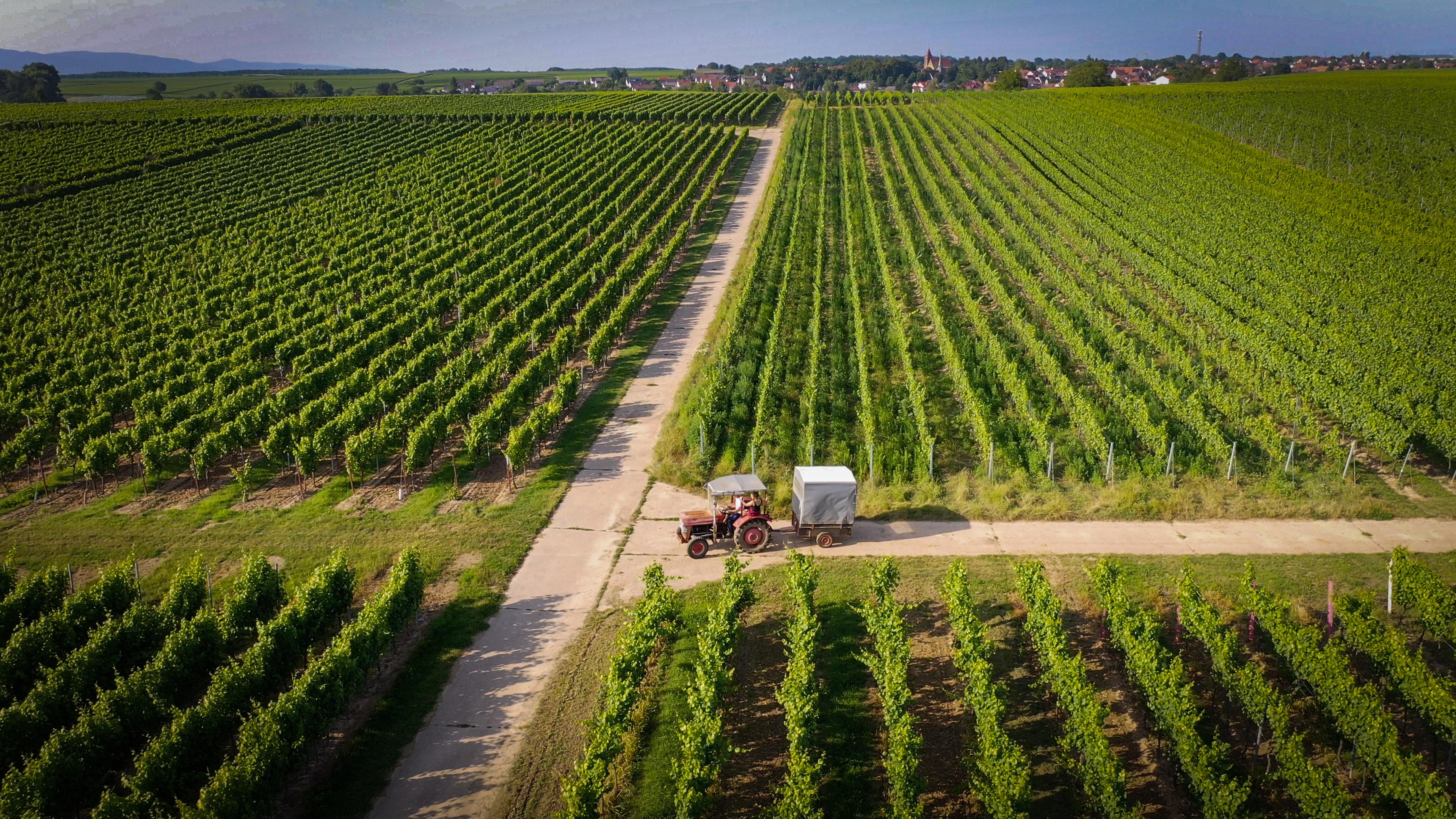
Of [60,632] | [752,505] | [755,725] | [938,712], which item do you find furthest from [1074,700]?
[60,632]

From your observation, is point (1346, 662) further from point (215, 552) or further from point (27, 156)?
point (27, 156)

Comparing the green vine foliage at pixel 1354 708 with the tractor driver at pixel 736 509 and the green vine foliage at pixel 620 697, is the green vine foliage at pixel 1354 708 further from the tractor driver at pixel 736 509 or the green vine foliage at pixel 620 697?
the green vine foliage at pixel 620 697

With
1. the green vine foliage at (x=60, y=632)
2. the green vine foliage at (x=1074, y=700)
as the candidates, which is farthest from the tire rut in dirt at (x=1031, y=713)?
the green vine foliage at (x=60, y=632)

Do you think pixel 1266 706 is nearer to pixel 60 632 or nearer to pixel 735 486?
pixel 735 486

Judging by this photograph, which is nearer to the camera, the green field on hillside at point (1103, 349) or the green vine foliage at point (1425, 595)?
the green vine foliage at point (1425, 595)

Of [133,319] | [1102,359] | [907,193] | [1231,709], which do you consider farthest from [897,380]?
[907,193]

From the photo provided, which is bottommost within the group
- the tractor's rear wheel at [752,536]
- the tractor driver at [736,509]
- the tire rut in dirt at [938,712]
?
the tire rut in dirt at [938,712]

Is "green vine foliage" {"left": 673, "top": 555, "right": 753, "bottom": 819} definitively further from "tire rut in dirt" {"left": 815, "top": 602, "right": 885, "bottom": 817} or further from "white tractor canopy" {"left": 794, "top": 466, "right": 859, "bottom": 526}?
"white tractor canopy" {"left": 794, "top": 466, "right": 859, "bottom": 526}
